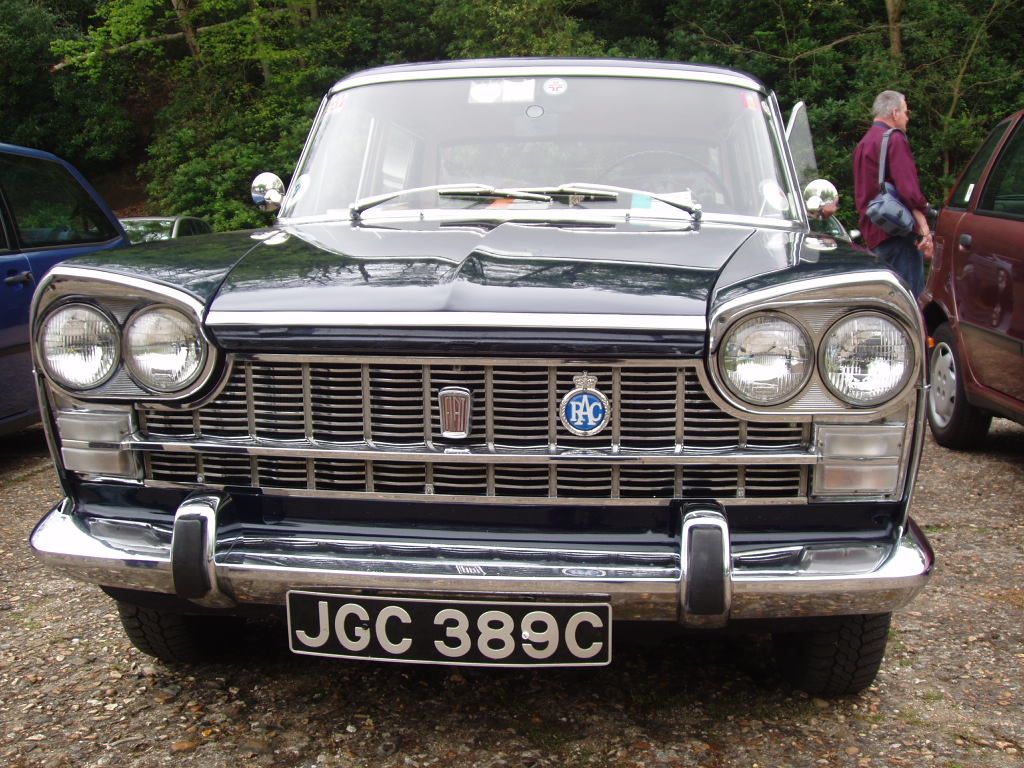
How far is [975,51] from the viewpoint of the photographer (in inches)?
491

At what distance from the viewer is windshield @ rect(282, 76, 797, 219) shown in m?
3.14

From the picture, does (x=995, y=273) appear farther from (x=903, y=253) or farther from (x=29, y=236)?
(x=29, y=236)

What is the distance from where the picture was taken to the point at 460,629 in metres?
2.12

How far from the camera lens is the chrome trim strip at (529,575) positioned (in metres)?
2.07

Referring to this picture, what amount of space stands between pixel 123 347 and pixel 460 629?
3.21 ft

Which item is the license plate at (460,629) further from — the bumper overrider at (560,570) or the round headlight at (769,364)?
the round headlight at (769,364)

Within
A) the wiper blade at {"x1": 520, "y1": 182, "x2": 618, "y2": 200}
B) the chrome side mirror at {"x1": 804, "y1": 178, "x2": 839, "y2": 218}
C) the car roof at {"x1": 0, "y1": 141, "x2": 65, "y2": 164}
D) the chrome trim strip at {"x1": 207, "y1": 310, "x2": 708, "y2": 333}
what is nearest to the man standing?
the chrome side mirror at {"x1": 804, "y1": 178, "x2": 839, "y2": 218}

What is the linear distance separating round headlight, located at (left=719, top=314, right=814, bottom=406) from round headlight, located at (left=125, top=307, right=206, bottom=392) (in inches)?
45.9

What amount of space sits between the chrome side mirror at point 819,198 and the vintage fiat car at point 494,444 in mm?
908

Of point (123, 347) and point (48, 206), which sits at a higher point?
point (123, 347)

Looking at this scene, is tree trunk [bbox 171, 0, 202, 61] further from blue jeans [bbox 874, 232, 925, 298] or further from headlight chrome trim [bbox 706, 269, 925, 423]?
headlight chrome trim [bbox 706, 269, 925, 423]

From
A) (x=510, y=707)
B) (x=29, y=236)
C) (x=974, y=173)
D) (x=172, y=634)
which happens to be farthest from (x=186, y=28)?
(x=510, y=707)

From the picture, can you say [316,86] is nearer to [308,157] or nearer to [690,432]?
[308,157]

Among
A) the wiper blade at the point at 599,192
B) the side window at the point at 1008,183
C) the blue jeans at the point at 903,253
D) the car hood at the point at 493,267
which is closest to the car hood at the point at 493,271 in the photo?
the car hood at the point at 493,267
